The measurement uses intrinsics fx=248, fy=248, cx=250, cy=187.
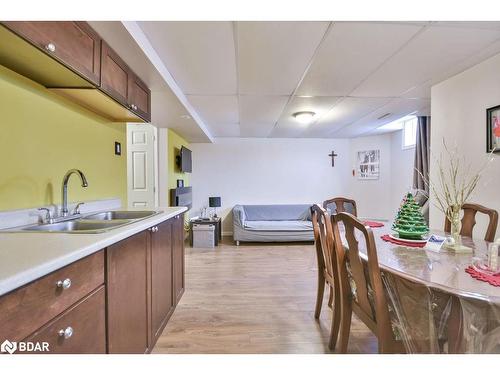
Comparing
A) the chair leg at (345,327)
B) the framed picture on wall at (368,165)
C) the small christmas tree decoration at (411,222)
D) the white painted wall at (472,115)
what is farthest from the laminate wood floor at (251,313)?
the framed picture on wall at (368,165)

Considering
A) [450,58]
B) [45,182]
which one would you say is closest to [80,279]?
[45,182]

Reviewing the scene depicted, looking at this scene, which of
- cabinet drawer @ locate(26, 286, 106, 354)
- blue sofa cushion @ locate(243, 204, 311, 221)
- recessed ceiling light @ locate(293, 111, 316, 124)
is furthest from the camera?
blue sofa cushion @ locate(243, 204, 311, 221)

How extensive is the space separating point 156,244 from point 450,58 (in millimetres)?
2876

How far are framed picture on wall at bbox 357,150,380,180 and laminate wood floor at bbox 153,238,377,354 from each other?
300 cm

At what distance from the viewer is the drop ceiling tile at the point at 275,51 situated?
172 cm

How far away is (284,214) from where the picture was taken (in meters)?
5.48

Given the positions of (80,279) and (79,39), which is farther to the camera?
(79,39)

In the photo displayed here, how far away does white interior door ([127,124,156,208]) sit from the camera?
4191 mm

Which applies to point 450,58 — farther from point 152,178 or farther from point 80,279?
point 152,178

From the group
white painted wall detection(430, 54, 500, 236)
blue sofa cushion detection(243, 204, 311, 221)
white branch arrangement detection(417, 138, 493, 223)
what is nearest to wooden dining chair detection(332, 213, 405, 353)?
white branch arrangement detection(417, 138, 493, 223)

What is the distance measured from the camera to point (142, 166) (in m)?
4.25

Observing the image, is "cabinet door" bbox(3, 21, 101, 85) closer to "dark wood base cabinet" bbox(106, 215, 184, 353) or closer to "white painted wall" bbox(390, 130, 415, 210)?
"dark wood base cabinet" bbox(106, 215, 184, 353)

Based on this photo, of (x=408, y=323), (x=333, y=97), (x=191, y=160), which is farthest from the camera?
(x=191, y=160)
